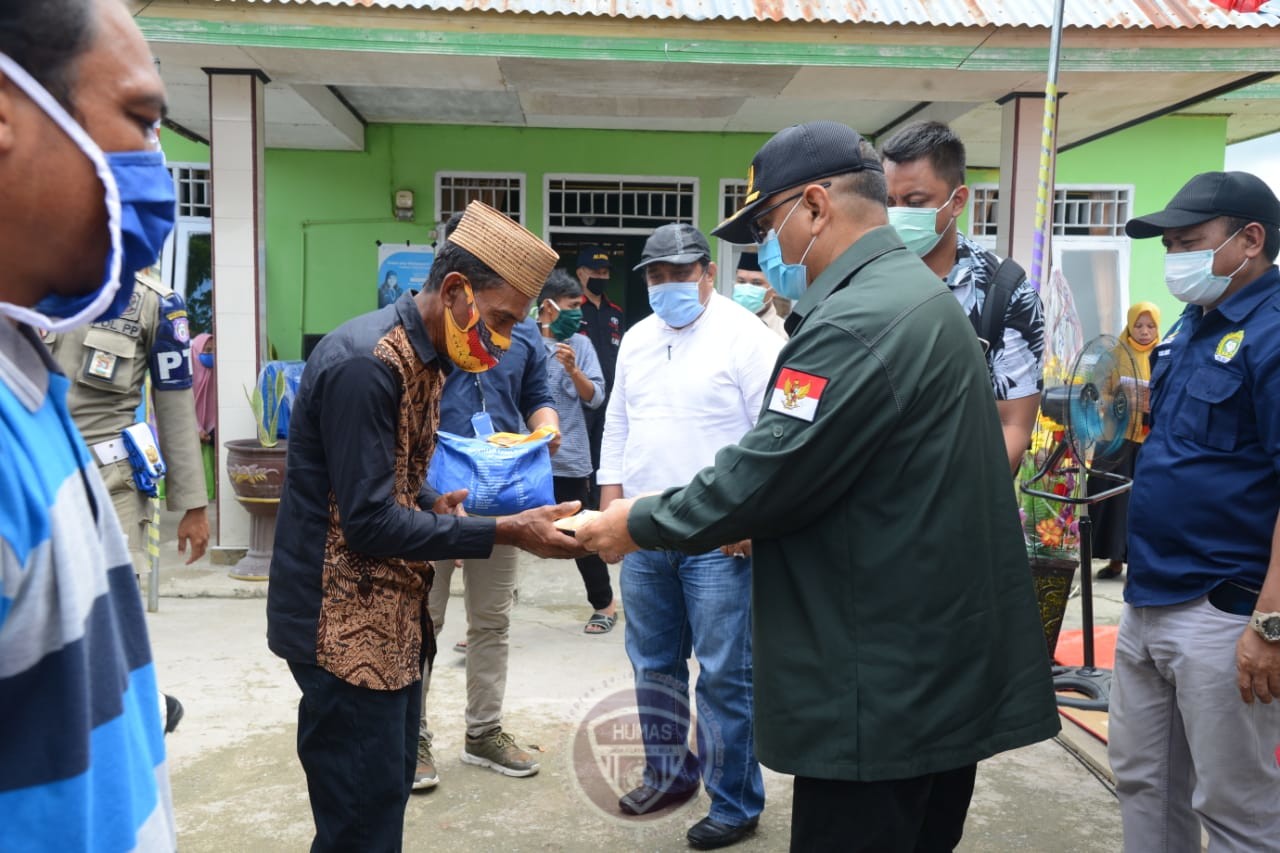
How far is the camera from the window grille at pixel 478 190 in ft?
33.4

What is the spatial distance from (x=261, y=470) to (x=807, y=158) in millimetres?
5588

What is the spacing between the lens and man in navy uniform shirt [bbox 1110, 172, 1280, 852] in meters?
2.59

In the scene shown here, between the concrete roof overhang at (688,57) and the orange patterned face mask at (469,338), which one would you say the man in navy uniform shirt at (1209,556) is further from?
the concrete roof overhang at (688,57)

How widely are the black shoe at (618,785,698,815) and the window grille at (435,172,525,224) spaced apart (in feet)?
23.9

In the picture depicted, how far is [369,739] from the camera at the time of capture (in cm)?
237

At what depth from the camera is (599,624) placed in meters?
6.09

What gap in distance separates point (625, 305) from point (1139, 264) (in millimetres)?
5651

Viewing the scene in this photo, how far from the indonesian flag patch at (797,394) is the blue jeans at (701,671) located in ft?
5.30

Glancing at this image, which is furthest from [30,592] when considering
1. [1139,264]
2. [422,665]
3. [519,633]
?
[1139,264]

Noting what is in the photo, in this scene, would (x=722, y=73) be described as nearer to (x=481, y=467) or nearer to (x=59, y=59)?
(x=481, y=467)

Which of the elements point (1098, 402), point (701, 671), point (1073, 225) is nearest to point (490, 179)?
point (1073, 225)

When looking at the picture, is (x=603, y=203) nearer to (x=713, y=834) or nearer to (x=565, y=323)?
(x=565, y=323)

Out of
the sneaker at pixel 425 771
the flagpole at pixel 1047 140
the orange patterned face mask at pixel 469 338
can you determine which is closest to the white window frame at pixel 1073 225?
the flagpole at pixel 1047 140

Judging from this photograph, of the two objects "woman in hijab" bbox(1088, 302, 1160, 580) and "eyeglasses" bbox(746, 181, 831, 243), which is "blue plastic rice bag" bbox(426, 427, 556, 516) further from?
"woman in hijab" bbox(1088, 302, 1160, 580)
